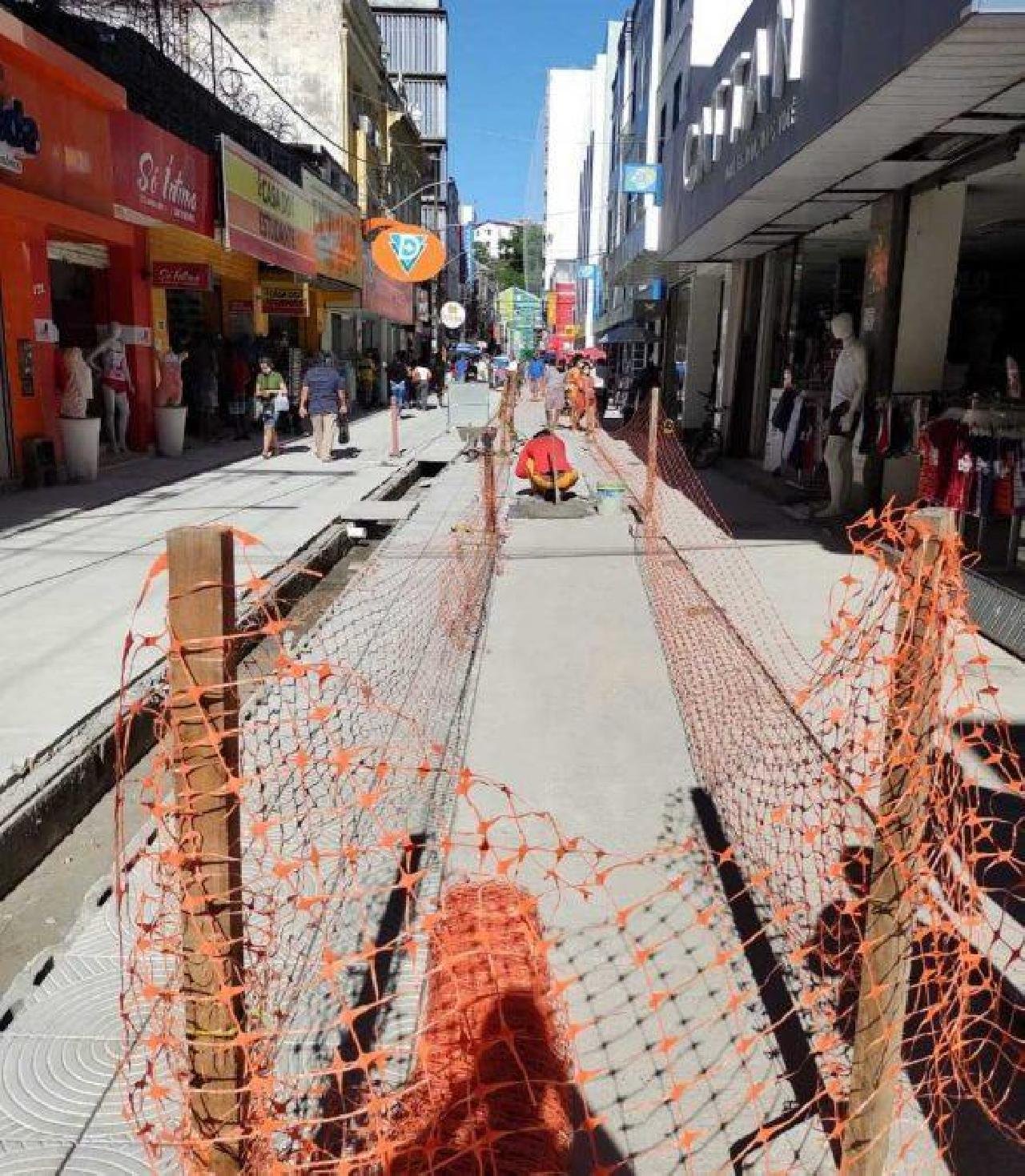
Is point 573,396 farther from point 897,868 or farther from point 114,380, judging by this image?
point 897,868

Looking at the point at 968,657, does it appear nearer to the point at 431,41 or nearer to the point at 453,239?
the point at 431,41

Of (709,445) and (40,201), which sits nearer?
(40,201)

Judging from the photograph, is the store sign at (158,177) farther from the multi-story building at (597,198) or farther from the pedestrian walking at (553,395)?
the multi-story building at (597,198)

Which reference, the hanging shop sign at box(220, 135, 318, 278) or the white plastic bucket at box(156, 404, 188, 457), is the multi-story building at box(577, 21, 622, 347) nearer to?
the hanging shop sign at box(220, 135, 318, 278)

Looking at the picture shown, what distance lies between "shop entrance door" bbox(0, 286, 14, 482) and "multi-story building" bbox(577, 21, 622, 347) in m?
35.3

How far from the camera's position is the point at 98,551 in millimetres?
9188

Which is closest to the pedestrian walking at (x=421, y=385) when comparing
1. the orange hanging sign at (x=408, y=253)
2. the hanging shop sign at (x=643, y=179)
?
the orange hanging sign at (x=408, y=253)

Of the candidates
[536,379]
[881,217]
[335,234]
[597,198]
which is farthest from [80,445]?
[597,198]

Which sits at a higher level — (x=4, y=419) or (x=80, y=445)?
(x=4, y=419)

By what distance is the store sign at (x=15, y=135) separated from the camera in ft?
34.1

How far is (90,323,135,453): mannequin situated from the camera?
1487 centimetres

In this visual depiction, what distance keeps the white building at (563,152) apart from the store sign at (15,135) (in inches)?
2804

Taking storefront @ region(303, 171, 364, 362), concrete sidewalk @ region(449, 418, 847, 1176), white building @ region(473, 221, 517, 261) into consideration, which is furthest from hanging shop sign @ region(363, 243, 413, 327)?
white building @ region(473, 221, 517, 261)

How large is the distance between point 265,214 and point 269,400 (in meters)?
3.95
